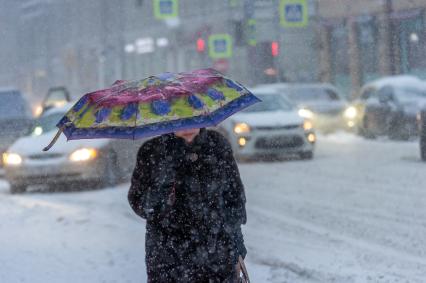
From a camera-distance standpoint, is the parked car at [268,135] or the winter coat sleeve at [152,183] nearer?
the winter coat sleeve at [152,183]

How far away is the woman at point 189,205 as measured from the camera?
4.38 metres

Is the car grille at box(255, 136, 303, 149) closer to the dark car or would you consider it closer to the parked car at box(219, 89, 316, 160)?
the parked car at box(219, 89, 316, 160)

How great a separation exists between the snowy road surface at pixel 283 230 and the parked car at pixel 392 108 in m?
→ 6.65

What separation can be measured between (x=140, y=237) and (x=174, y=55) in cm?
4646

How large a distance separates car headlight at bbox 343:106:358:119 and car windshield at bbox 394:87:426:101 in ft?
7.52

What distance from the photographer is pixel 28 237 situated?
9.73 metres

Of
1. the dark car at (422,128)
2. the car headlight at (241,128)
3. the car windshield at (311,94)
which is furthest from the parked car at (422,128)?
the car windshield at (311,94)

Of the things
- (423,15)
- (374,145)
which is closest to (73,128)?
(374,145)

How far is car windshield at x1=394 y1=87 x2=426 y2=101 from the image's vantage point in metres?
22.5

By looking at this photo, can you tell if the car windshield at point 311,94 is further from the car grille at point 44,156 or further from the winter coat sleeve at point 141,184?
the winter coat sleeve at point 141,184

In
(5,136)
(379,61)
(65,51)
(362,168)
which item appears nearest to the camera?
(362,168)

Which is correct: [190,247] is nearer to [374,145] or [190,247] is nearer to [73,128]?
[73,128]

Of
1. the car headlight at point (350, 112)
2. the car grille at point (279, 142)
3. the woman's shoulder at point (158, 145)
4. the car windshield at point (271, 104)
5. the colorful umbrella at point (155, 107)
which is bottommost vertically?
the car headlight at point (350, 112)

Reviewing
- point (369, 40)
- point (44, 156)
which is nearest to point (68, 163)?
point (44, 156)
